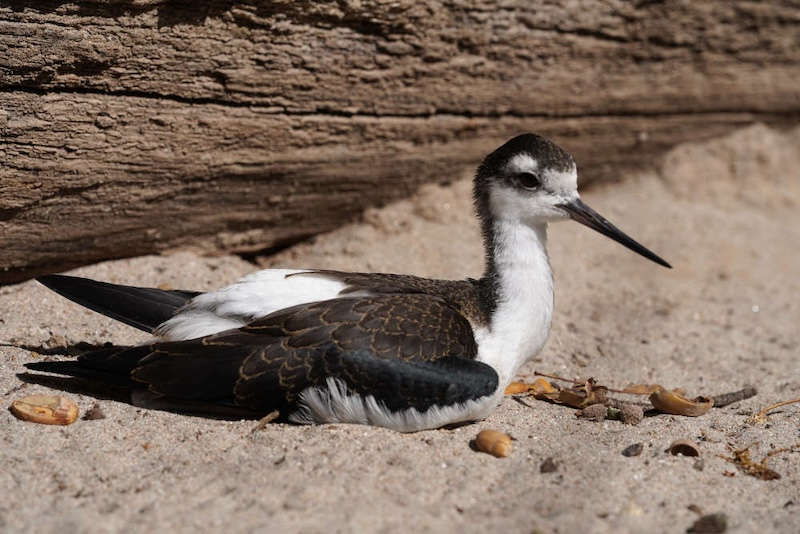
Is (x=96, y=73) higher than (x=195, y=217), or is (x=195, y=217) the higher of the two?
(x=96, y=73)

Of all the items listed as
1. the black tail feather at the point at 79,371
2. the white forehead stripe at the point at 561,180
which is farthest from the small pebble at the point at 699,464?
the black tail feather at the point at 79,371

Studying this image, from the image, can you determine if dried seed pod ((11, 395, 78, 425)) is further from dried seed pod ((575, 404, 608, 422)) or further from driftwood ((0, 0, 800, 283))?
dried seed pod ((575, 404, 608, 422))

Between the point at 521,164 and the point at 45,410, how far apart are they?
237 cm

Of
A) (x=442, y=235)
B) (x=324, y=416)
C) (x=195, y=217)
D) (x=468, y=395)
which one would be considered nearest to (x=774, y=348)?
(x=442, y=235)

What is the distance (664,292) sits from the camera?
6121mm

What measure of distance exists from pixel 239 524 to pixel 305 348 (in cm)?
94

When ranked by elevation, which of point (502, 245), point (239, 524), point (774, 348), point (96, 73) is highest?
point (96, 73)

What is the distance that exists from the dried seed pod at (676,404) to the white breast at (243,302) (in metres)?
1.47

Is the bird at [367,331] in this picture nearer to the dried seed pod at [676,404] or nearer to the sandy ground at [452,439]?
the sandy ground at [452,439]

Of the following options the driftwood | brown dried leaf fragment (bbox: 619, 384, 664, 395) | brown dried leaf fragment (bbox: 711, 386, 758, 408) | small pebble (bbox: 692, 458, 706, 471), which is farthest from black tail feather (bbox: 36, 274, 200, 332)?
brown dried leaf fragment (bbox: 711, 386, 758, 408)

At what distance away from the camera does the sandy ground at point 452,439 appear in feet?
10.6

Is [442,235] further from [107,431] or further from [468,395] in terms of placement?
[107,431]

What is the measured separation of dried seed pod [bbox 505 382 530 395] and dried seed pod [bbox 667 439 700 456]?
893mm

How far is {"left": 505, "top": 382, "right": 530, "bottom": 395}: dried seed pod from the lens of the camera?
14.8ft
